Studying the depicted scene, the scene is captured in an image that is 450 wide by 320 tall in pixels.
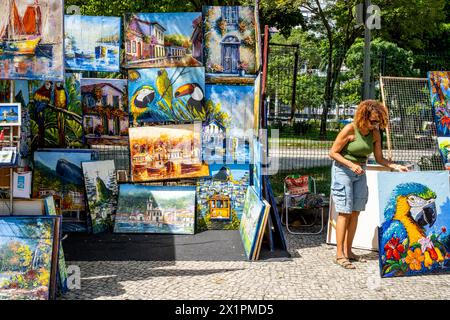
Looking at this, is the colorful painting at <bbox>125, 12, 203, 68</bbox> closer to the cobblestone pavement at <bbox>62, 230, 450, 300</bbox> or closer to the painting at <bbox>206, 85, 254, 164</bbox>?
the painting at <bbox>206, 85, 254, 164</bbox>

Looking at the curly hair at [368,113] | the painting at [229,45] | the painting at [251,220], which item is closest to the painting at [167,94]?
the painting at [229,45]

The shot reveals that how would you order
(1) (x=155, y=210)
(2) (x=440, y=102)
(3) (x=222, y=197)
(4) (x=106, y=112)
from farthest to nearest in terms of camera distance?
1. (4) (x=106, y=112)
2. (2) (x=440, y=102)
3. (3) (x=222, y=197)
4. (1) (x=155, y=210)

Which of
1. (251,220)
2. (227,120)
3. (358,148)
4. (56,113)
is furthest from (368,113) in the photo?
(56,113)

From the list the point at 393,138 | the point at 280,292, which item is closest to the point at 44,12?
the point at 280,292

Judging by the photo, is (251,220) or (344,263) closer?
(344,263)

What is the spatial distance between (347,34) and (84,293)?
671 inches

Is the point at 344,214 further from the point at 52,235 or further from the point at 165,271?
the point at 52,235

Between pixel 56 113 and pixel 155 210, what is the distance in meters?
1.92

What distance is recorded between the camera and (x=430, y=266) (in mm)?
5113

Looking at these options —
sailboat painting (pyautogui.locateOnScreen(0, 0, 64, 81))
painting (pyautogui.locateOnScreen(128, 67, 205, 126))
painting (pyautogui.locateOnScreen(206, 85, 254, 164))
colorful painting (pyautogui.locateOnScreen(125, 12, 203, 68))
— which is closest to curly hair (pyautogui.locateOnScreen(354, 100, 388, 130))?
painting (pyautogui.locateOnScreen(206, 85, 254, 164))

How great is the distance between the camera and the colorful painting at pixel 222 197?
677cm

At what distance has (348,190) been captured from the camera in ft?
17.5

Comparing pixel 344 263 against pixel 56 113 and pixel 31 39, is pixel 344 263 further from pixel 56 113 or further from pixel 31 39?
pixel 56 113

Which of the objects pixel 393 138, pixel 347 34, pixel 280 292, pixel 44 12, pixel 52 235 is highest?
pixel 347 34
